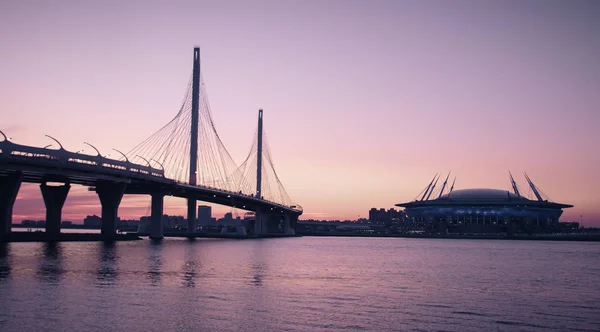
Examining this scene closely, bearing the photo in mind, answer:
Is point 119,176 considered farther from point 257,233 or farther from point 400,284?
point 257,233

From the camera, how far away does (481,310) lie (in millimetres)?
34594

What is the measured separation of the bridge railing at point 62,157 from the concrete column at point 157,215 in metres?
16.5

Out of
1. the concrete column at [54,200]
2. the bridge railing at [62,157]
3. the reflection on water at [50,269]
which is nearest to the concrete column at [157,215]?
the bridge railing at [62,157]

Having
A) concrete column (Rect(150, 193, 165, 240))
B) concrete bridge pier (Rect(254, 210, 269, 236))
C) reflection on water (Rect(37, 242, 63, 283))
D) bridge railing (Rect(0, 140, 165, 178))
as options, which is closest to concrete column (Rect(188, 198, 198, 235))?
concrete column (Rect(150, 193, 165, 240))

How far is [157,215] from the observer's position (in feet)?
399

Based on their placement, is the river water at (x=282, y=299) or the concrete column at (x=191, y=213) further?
the concrete column at (x=191, y=213)

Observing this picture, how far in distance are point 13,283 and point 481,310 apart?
29.6 metres

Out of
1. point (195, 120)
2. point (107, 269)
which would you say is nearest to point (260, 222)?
point (195, 120)

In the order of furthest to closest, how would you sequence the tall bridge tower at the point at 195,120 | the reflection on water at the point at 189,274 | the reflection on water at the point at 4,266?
the tall bridge tower at the point at 195,120 < the reflection on water at the point at 4,266 < the reflection on water at the point at 189,274

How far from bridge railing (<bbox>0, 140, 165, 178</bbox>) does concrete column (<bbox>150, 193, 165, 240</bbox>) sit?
54.1 ft

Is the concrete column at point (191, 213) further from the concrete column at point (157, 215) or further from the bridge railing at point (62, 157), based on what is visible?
the bridge railing at point (62, 157)

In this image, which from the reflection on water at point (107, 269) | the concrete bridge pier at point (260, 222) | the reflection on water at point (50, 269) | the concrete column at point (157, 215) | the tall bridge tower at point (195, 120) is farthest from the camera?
the concrete bridge pier at point (260, 222)

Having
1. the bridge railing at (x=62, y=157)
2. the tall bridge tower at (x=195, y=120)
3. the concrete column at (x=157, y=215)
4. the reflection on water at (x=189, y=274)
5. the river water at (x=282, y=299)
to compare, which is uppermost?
the tall bridge tower at (x=195, y=120)

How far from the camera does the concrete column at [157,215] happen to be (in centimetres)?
11719
